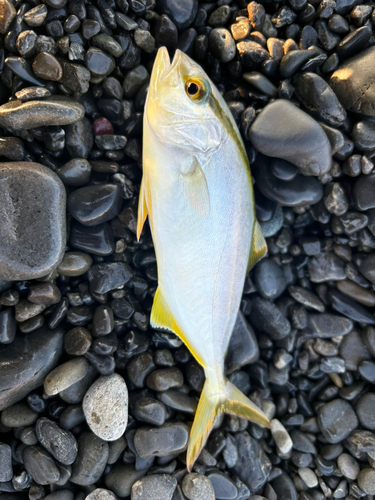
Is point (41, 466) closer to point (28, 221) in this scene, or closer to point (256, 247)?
point (28, 221)

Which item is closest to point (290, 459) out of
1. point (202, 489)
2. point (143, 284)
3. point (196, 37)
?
point (202, 489)

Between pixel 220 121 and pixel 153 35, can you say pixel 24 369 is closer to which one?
pixel 220 121

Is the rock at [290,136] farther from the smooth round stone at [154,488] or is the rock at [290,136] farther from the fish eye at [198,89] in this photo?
the smooth round stone at [154,488]

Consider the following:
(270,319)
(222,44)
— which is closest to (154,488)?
(270,319)

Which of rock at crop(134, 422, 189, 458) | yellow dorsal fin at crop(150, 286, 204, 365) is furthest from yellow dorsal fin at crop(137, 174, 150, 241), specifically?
rock at crop(134, 422, 189, 458)

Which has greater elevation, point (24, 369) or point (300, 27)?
point (300, 27)

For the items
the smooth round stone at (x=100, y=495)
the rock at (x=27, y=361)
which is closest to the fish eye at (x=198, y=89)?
the rock at (x=27, y=361)
